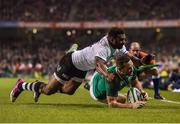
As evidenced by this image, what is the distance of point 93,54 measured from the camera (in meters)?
11.2

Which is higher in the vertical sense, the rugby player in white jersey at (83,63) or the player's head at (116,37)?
the player's head at (116,37)

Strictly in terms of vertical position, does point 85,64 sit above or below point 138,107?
above

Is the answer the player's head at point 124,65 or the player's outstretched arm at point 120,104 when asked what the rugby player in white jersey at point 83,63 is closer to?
the player's head at point 124,65

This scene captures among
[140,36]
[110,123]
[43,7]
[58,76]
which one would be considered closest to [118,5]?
[140,36]

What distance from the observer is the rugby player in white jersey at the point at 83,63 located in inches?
433

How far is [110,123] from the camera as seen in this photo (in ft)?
27.9

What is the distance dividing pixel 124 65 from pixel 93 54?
0.69 metres

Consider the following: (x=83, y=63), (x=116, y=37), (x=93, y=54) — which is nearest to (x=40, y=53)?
(x=83, y=63)

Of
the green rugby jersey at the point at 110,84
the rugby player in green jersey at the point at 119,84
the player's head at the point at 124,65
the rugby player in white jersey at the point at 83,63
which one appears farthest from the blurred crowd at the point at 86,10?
the player's head at the point at 124,65

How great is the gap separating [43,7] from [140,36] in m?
8.52

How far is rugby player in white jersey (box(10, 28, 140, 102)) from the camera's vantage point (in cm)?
1100

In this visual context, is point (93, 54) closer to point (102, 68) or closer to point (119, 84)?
point (102, 68)

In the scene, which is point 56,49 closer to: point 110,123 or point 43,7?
point 43,7

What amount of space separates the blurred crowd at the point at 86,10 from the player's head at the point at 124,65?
35.9 metres
